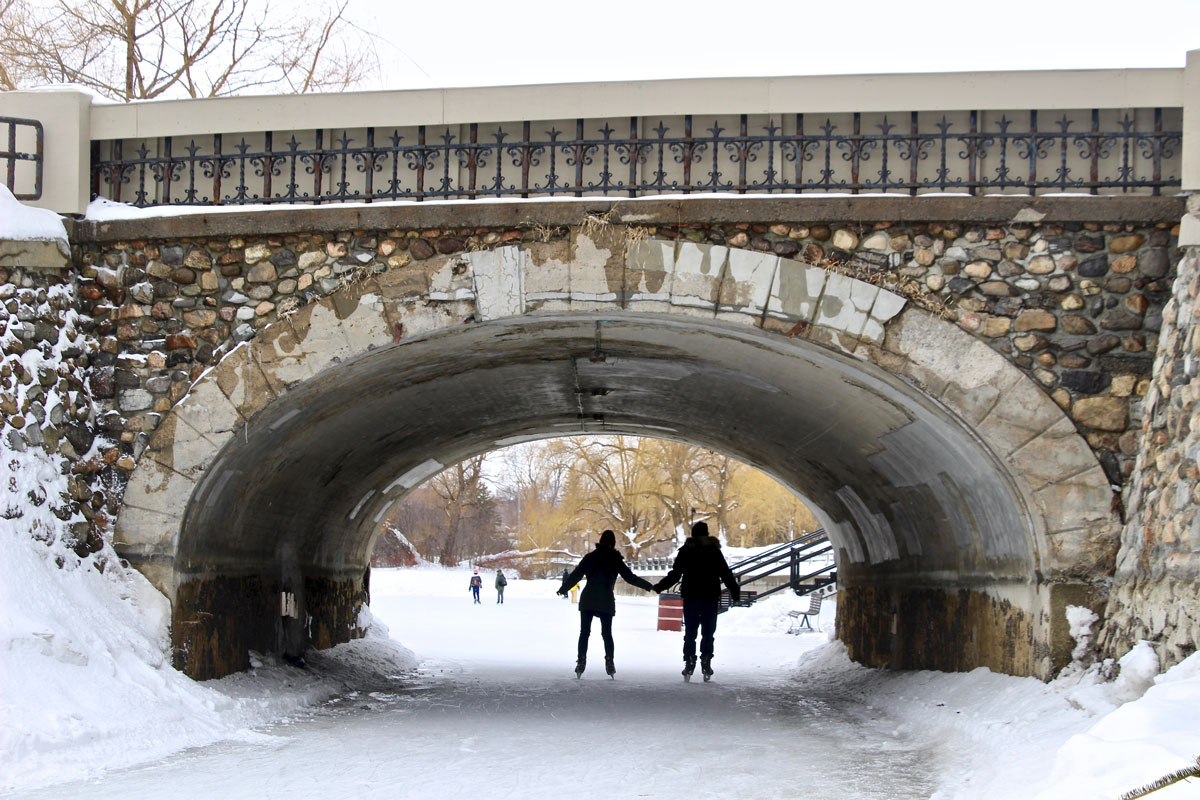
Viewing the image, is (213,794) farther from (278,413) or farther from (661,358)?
(661,358)

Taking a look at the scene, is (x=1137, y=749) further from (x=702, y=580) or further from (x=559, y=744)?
(x=702, y=580)

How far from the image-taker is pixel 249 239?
8.15 m

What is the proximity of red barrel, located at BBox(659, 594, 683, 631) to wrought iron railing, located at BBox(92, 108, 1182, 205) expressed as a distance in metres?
13.4

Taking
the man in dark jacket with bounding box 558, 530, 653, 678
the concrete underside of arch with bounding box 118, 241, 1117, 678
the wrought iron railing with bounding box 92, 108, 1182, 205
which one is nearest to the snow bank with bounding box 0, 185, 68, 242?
the wrought iron railing with bounding box 92, 108, 1182, 205

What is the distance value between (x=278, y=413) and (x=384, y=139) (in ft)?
6.27

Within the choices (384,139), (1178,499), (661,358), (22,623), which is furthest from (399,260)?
(1178,499)

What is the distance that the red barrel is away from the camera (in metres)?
20.6

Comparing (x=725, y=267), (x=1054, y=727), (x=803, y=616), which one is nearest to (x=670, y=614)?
(x=803, y=616)

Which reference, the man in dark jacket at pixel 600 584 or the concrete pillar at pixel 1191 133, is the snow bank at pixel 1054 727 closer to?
the man in dark jacket at pixel 600 584

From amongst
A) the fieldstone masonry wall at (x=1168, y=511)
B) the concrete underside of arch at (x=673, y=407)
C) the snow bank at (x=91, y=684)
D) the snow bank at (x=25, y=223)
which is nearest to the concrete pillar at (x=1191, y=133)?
the fieldstone masonry wall at (x=1168, y=511)

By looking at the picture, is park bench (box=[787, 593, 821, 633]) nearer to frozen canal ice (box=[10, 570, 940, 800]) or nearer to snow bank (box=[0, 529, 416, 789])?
frozen canal ice (box=[10, 570, 940, 800])

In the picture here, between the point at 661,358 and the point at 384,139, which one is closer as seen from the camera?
the point at 384,139

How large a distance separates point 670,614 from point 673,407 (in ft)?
30.9

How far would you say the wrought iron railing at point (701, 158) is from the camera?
7793mm
